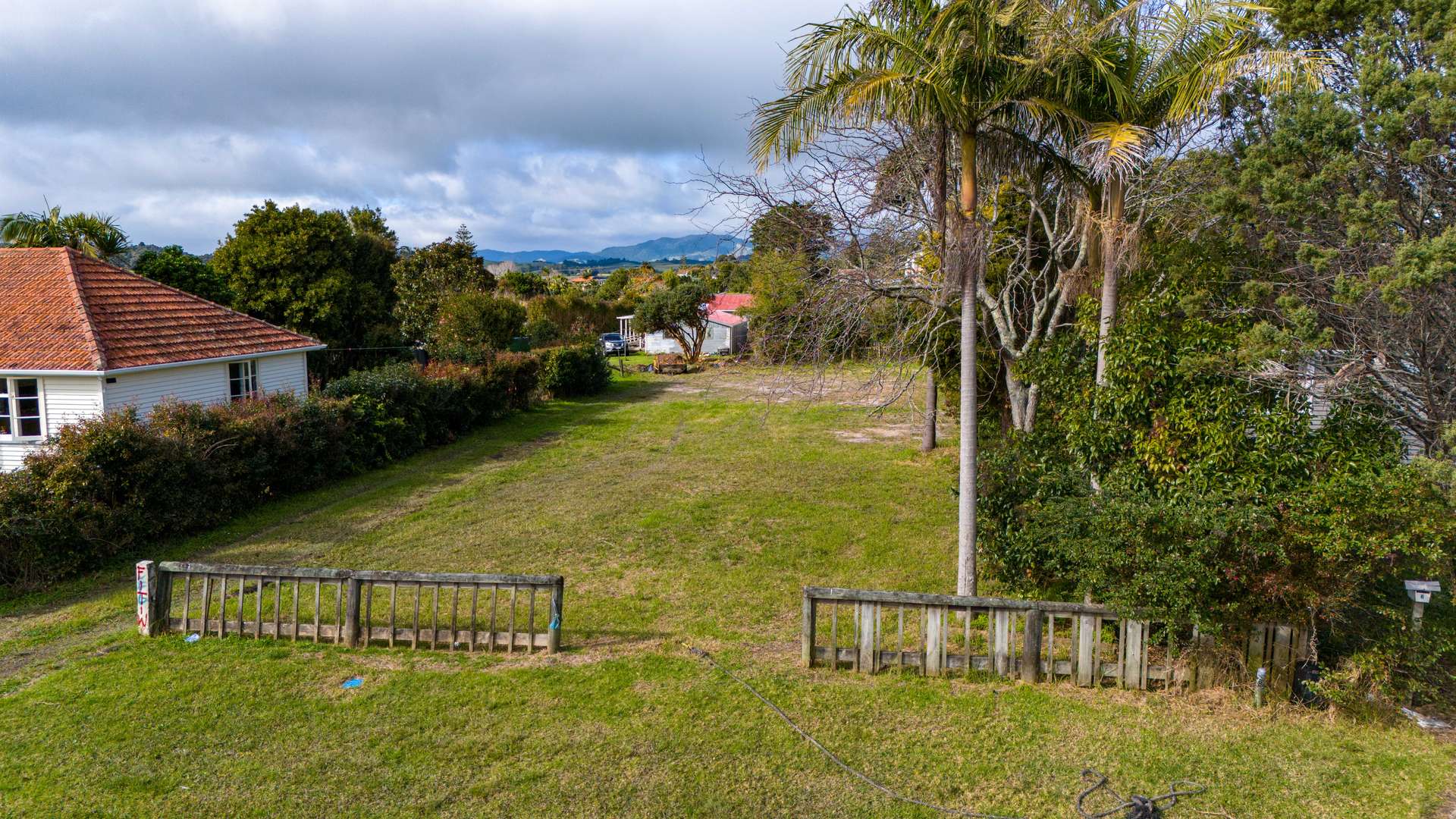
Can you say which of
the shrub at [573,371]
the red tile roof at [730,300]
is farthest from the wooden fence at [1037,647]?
the red tile roof at [730,300]

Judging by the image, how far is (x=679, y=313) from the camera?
37094 mm

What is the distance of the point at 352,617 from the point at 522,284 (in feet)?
161

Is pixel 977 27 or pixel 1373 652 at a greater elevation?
pixel 977 27

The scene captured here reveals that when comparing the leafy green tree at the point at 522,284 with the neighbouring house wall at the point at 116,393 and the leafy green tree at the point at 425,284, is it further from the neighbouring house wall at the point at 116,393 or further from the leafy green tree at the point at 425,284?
the neighbouring house wall at the point at 116,393

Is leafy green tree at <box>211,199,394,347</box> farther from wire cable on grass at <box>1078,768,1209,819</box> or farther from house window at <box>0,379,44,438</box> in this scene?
wire cable on grass at <box>1078,768,1209,819</box>

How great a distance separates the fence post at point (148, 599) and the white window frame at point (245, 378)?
10335 mm

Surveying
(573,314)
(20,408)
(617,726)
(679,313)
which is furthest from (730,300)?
(617,726)

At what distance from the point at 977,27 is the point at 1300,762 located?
665 cm

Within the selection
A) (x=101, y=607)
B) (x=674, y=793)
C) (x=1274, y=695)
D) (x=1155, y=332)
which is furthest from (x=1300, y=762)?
(x=101, y=607)

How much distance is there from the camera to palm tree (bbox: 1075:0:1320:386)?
7652 millimetres

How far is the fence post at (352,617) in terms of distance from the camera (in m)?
8.13

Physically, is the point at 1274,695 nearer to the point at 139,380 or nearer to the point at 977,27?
the point at 977,27

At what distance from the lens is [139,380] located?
51.6 feet

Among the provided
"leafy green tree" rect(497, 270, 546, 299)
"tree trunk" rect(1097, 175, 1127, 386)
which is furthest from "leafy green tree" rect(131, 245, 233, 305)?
"leafy green tree" rect(497, 270, 546, 299)
